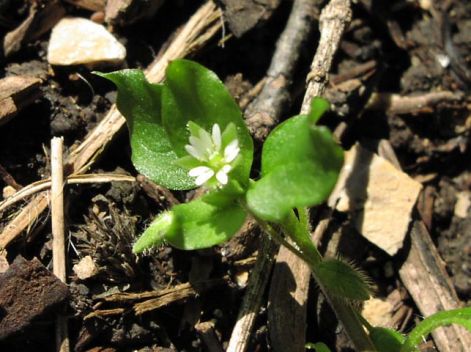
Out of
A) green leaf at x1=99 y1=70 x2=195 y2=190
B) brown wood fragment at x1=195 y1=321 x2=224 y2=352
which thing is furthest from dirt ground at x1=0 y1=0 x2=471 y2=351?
green leaf at x1=99 y1=70 x2=195 y2=190

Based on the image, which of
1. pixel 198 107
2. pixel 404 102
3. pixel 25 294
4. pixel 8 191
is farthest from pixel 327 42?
pixel 25 294

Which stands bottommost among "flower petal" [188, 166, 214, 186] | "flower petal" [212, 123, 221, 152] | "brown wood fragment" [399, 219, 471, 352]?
"brown wood fragment" [399, 219, 471, 352]

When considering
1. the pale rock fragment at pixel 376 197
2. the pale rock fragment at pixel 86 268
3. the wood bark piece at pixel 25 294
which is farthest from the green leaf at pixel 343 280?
the wood bark piece at pixel 25 294

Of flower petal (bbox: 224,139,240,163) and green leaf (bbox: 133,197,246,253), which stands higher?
flower petal (bbox: 224,139,240,163)

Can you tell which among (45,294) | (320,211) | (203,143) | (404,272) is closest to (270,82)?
(320,211)

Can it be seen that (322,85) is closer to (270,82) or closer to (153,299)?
(270,82)

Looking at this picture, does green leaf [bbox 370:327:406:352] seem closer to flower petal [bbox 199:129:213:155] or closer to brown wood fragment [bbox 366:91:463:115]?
flower petal [bbox 199:129:213:155]
